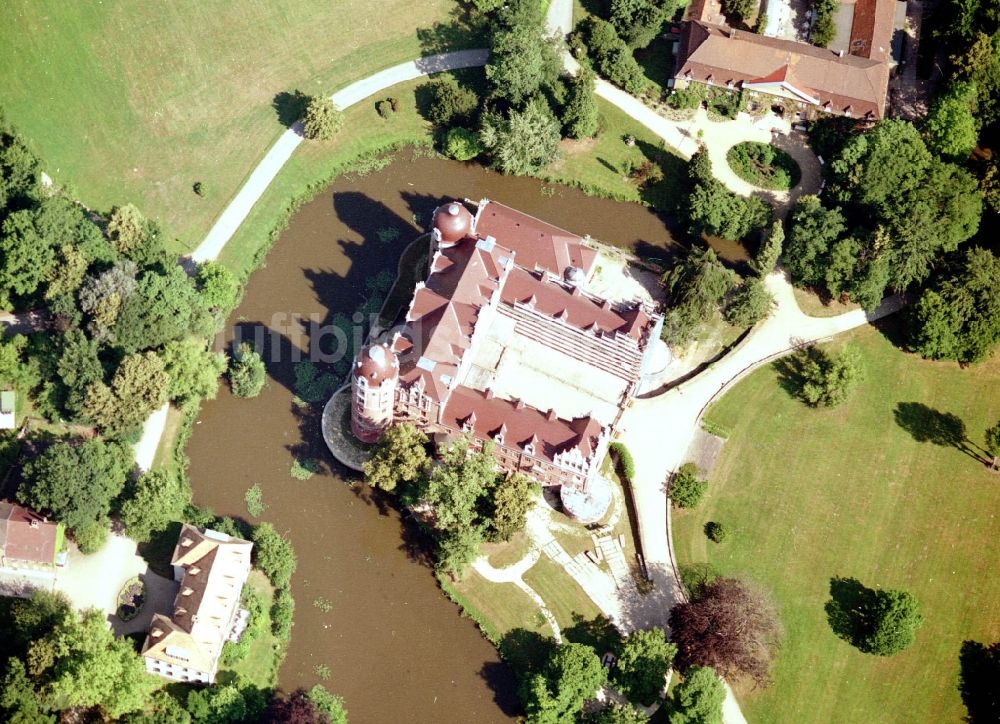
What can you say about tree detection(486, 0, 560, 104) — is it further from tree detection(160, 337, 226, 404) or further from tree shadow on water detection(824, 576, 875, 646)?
tree shadow on water detection(824, 576, 875, 646)

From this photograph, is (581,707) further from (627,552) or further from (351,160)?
(351,160)

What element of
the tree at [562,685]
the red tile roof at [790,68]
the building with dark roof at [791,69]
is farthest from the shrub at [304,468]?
the red tile roof at [790,68]

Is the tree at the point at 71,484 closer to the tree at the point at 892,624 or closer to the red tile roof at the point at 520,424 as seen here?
the red tile roof at the point at 520,424

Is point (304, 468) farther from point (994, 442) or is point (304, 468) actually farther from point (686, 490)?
point (994, 442)

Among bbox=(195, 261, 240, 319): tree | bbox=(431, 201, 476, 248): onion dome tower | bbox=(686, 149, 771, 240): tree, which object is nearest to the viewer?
bbox=(431, 201, 476, 248): onion dome tower

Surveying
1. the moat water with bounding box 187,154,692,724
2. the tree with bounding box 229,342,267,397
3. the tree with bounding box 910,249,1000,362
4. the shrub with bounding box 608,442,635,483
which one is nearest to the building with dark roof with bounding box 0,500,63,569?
the moat water with bounding box 187,154,692,724
